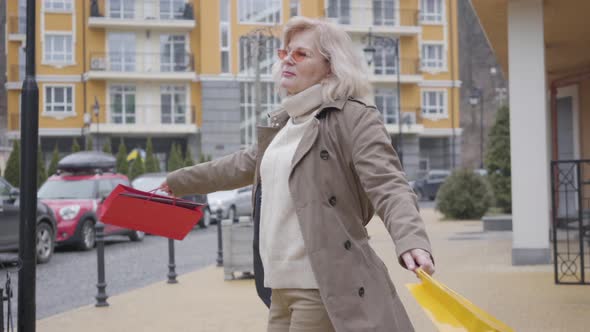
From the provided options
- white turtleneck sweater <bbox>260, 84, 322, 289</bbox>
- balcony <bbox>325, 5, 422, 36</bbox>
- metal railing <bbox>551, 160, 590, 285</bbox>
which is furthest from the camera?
balcony <bbox>325, 5, 422, 36</bbox>

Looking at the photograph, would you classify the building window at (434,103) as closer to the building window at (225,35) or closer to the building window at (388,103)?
the building window at (388,103)

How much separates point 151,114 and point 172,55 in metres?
3.38

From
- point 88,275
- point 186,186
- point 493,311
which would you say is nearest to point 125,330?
point 493,311

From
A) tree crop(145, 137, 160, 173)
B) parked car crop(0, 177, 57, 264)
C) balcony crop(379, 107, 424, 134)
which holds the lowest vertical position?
parked car crop(0, 177, 57, 264)

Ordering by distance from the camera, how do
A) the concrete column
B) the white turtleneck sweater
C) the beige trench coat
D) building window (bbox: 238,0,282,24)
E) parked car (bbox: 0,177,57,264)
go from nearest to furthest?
the beige trench coat < the white turtleneck sweater < the concrete column < parked car (bbox: 0,177,57,264) < building window (bbox: 238,0,282,24)

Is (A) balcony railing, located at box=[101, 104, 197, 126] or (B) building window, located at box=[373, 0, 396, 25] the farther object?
(B) building window, located at box=[373, 0, 396, 25]

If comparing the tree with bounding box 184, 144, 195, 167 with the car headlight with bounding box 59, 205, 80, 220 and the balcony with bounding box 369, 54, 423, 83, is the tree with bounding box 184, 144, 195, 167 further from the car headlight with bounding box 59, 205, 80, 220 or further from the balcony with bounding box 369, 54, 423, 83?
the car headlight with bounding box 59, 205, 80, 220

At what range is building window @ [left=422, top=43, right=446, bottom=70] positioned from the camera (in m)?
56.0

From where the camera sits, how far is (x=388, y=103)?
181 ft

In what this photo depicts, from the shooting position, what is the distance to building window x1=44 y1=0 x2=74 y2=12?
164 feet

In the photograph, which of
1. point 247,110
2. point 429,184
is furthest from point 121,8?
point 429,184

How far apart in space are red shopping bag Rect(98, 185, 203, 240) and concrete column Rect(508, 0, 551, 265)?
9236 mm

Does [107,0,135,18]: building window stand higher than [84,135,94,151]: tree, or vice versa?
[107,0,135,18]: building window

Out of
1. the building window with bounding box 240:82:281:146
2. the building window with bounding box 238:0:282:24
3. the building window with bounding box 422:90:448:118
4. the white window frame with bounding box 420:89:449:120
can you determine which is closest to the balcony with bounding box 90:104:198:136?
the building window with bounding box 240:82:281:146
